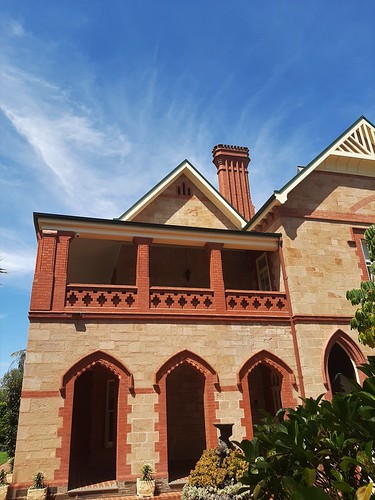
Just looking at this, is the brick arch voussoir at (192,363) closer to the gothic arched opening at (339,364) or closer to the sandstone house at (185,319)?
the sandstone house at (185,319)

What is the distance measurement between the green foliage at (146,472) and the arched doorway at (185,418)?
3831 millimetres

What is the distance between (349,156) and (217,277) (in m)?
7.82

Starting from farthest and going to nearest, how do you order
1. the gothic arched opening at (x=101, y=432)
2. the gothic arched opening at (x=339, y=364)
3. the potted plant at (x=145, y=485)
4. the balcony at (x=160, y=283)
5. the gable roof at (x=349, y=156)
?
the gable roof at (x=349, y=156), the gothic arched opening at (x=339, y=364), the gothic arched opening at (x=101, y=432), the balcony at (x=160, y=283), the potted plant at (x=145, y=485)

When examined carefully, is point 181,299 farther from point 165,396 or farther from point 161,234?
point 165,396

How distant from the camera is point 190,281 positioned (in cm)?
1620

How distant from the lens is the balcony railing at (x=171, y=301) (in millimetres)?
11945

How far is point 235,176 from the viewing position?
23.4 m

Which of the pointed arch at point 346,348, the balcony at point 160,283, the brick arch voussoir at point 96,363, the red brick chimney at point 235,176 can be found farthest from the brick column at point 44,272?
the red brick chimney at point 235,176

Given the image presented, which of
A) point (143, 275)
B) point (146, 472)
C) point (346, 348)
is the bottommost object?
point (146, 472)

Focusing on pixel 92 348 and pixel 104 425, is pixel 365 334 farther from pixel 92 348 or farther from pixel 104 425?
pixel 104 425

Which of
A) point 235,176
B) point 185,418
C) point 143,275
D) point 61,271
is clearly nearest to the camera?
point 61,271

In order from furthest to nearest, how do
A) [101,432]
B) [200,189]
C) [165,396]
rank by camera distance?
1. [200,189]
2. [101,432]
3. [165,396]

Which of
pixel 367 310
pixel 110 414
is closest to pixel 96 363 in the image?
pixel 110 414

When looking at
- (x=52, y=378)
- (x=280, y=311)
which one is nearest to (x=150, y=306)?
(x=52, y=378)
